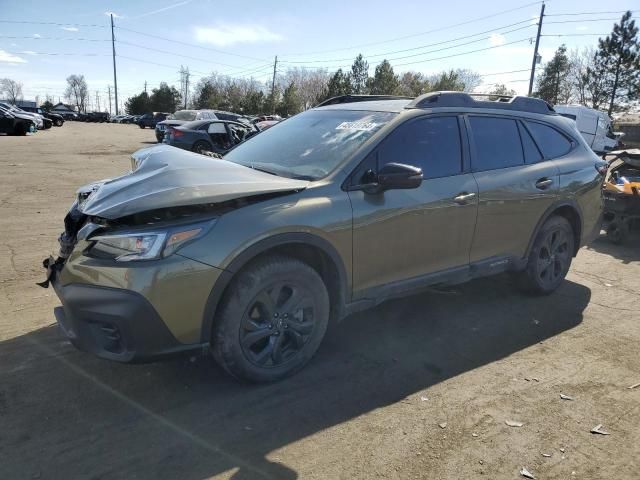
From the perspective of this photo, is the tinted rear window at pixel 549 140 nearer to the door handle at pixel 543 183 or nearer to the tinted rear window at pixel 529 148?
the tinted rear window at pixel 529 148

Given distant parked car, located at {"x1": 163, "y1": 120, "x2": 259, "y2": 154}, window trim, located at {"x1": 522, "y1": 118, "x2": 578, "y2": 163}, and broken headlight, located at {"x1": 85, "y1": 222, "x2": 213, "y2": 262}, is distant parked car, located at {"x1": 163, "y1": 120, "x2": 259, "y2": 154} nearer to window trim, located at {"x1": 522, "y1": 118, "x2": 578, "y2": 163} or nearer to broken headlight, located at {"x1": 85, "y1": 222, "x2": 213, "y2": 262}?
window trim, located at {"x1": 522, "y1": 118, "x2": 578, "y2": 163}

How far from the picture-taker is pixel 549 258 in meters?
5.07

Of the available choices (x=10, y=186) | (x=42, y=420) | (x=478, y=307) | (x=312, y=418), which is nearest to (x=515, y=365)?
(x=478, y=307)

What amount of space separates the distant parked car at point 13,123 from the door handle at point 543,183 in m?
28.5

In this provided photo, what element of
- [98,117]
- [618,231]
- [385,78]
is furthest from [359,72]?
[618,231]

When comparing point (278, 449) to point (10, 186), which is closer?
point (278, 449)

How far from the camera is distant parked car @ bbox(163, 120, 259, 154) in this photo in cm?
1689

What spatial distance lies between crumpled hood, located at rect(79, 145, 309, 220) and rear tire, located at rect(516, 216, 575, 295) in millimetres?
2721

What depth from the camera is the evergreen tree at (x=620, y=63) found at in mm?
48719

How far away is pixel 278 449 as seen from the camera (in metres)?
2.71

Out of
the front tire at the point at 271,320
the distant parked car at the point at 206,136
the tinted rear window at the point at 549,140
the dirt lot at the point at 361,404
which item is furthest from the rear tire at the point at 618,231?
the distant parked car at the point at 206,136

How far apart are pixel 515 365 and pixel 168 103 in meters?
87.8

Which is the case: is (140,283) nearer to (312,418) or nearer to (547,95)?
(312,418)

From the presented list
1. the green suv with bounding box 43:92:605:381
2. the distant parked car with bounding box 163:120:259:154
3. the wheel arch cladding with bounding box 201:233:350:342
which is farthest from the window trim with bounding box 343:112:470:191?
the distant parked car with bounding box 163:120:259:154
